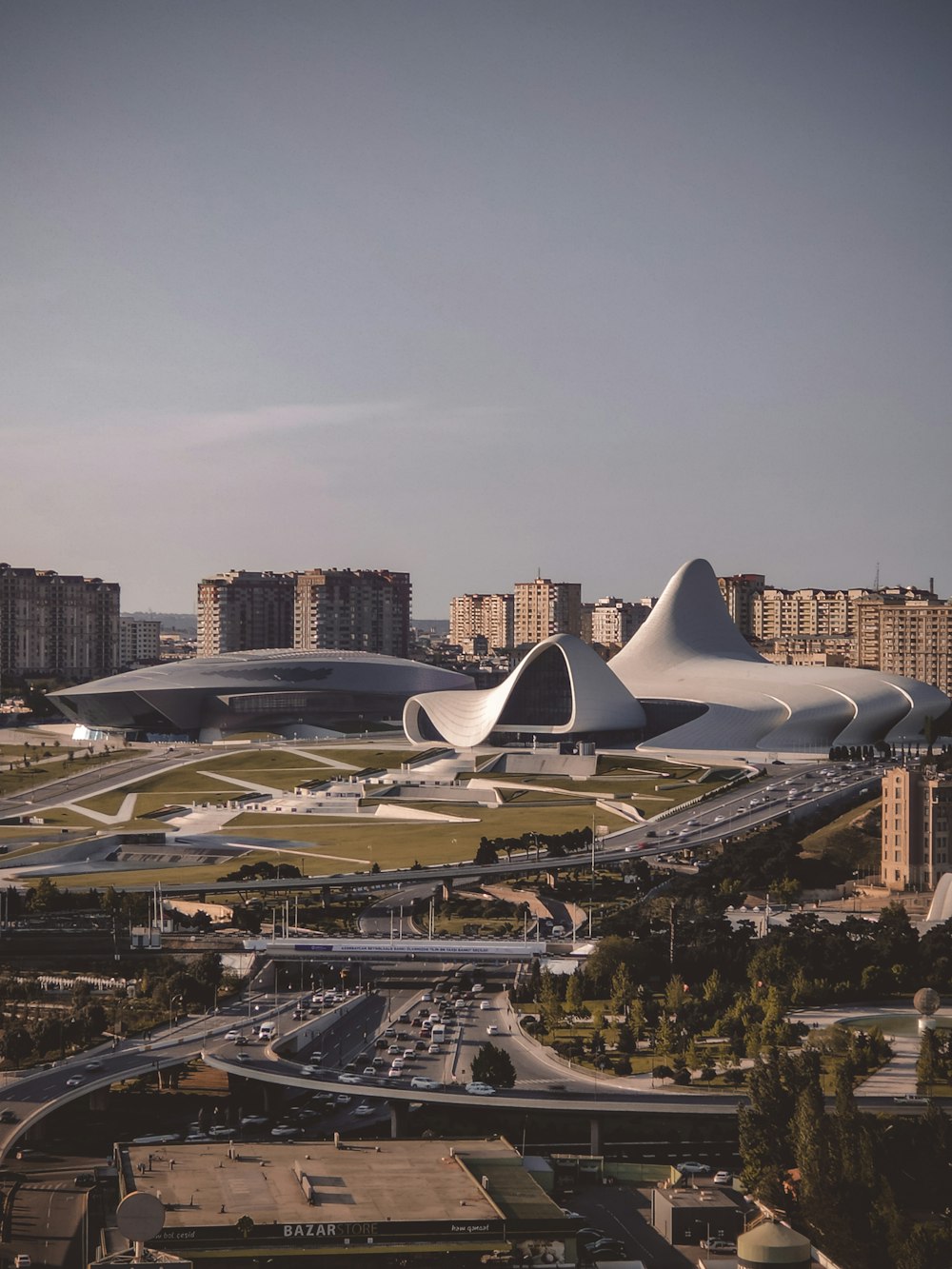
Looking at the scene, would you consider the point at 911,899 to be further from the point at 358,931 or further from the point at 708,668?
the point at 708,668

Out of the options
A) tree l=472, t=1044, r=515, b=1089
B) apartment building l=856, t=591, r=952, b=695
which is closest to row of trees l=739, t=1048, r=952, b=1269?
tree l=472, t=1044, r=515, b=1089

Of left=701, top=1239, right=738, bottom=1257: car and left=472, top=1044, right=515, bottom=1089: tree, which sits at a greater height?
left=472, top=1044, right=515, bottom=1089: tree

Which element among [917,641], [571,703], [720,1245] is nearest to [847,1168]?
[720,1245]

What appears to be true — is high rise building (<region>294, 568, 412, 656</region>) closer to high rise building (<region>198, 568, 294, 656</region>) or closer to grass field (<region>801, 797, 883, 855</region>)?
high rise building (<region>198, 568, 294, 656</region>)

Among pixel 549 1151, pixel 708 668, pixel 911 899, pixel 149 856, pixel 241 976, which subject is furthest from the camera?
pixel 708 668

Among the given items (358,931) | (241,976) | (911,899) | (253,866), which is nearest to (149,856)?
(253,866)

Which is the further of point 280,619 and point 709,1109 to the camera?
point 280,619
